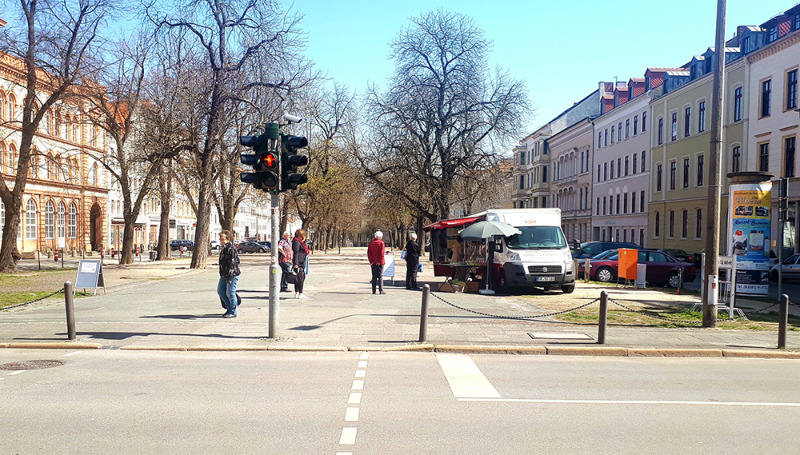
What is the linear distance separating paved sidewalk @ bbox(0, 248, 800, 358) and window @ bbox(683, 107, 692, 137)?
31.8 m

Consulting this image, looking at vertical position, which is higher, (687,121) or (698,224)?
(687,121)

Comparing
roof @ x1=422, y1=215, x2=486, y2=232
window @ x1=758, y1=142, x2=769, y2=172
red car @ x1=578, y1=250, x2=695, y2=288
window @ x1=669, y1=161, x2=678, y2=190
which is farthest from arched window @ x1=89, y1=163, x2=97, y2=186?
window @ x1=758, y1=142, x2=769, y2=172

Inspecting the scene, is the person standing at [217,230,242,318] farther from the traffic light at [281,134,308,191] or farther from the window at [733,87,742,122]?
the window at [733,87,742,122]

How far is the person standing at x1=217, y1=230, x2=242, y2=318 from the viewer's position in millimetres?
13914

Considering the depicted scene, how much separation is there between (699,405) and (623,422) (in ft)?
4.47

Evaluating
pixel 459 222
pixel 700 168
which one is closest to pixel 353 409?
pixel 459 222

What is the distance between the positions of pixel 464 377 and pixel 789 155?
3397 centimetres

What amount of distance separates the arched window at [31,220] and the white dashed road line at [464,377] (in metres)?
50.4

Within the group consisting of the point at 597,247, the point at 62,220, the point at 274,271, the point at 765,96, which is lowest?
→ the point at 274,271

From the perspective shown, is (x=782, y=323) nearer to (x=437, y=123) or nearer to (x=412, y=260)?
(x=412, y=260)

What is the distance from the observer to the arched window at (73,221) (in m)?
59.3

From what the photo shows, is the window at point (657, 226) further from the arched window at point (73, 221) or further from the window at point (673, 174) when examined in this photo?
the arched window at point (73, 221)

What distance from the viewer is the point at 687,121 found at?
48.1m

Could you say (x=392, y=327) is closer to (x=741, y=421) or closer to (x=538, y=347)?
(x=538, y=347)
